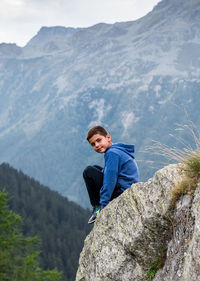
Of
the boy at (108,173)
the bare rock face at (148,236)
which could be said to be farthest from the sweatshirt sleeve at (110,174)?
the bare rock face at (148,236)

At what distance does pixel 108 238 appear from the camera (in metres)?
4.62

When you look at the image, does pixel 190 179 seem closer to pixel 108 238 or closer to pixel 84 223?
pixel 108 238

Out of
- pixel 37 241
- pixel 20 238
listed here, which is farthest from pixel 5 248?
pixel 37 241

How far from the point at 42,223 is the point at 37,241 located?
310ft

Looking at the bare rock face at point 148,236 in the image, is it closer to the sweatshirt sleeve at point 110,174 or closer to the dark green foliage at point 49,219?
the sweatshirt sleeve at point 110,174

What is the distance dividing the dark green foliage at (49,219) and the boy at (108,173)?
8181cm

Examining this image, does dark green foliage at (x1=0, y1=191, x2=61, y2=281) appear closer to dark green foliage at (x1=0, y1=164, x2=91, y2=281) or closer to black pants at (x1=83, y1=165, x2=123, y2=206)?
black pants at (x1=83, y1=165, x2=123, y2=206)

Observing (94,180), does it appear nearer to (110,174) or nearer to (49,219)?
(110,174)

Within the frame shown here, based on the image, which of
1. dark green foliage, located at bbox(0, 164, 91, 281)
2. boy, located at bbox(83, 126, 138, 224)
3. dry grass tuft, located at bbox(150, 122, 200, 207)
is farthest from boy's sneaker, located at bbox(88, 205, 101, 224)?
dark green foliage, located at bbox(0, 164, 91, 281)

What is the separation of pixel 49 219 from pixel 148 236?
114621 mm

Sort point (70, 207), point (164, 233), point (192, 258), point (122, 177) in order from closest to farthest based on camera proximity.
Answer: point (192, 258) → point (164, 233) → point (122, 177) → point (70, 207)

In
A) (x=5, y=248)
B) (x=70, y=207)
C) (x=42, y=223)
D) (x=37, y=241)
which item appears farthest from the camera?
(x=70, y=207)

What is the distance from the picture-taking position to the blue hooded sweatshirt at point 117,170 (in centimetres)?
503

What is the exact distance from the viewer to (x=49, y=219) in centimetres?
11294
